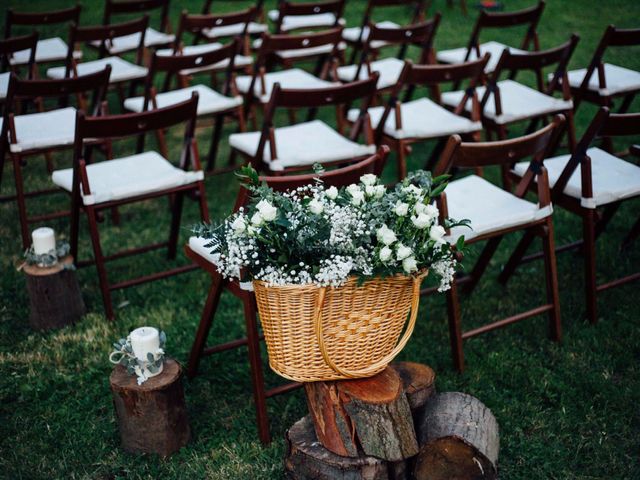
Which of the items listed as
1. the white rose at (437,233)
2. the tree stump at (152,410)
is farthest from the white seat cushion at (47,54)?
the white rose at (437,233)

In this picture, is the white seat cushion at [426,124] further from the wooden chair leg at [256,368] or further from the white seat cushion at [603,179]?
the wooden chair leg at [256,368]

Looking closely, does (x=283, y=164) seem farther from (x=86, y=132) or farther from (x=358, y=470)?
(x=358, y=470)

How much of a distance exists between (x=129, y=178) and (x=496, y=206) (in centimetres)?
180

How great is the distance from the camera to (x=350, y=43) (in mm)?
7074

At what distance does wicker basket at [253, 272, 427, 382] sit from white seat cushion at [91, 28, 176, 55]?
14.9 ft

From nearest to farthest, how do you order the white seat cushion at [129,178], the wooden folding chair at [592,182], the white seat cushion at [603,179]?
the wooden folding chair at [592,182]
the white seat cushion at [603,179]
the white seat cushion at [129,178]

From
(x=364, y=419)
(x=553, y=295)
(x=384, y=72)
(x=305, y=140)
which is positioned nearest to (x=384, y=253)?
(x=364, y=419)

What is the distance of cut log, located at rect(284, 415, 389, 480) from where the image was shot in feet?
8.82

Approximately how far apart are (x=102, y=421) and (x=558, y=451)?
72.4 inches

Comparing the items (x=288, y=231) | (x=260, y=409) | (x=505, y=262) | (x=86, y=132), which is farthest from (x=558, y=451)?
(x=86, y=132)

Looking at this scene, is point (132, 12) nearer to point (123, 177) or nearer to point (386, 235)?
point (123, 177)

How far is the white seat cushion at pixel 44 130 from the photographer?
439 centimetres

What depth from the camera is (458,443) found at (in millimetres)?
2742

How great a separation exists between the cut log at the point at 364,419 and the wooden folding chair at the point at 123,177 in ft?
5.15
